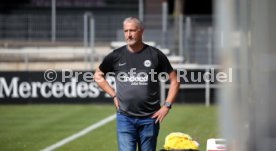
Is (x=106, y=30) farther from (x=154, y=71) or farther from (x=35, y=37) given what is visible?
(x=154, y=71)

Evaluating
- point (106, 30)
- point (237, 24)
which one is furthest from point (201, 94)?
point (237, 24)

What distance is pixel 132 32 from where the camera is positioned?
7.39 metres

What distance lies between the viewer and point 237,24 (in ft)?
12.2

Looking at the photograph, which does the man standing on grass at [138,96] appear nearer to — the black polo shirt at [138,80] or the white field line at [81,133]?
the black polo shirt at [138,80]

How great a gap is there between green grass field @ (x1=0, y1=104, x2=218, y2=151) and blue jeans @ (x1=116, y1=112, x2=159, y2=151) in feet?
15.1

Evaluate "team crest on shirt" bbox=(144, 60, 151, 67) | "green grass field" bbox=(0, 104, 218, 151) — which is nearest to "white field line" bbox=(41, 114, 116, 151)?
"green grass field" bbox=(0, 104, 218, 151)

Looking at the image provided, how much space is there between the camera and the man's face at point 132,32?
7.36 m

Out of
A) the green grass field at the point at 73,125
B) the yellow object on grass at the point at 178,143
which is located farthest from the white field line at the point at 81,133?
the yellow object on grass at the point at 178,143

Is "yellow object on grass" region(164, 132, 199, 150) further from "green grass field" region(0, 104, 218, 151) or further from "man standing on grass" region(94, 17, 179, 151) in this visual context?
"green grass field" region(0, 104, 218, 151)

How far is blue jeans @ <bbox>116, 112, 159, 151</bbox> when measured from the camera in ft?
25.2

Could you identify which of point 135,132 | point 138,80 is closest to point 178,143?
point 135,132

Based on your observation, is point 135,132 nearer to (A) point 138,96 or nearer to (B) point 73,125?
(A) point 138,96

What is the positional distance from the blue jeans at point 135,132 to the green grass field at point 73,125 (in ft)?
15.1

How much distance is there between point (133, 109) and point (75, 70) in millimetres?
15902
